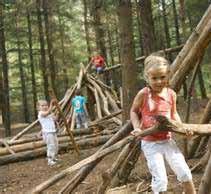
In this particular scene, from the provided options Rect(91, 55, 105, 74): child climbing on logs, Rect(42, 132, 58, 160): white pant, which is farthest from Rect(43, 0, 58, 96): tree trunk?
Rect(42, 132, 58, 160): white pant

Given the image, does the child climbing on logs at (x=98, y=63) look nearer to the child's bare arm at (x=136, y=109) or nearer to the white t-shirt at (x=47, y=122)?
the white t-shirt at (x=47, y=122)

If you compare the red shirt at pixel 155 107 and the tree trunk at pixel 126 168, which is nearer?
the red shirt at pixel 155 107

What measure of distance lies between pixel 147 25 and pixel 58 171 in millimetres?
4863

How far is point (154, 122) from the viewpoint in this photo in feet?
13.9

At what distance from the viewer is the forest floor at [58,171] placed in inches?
286

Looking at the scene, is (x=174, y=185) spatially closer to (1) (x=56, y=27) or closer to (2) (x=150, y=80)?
(2) (x=150, y=80)

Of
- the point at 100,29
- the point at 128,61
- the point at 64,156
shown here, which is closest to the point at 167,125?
the point at 128,61

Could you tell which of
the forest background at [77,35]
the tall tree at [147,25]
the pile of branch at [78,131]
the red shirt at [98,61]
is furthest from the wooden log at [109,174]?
the red shirt at [98,61]

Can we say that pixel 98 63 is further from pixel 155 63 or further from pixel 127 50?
pixel 155 63

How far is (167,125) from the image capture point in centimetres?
329

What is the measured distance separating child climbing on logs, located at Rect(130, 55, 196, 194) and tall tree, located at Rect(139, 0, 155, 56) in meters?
8.97

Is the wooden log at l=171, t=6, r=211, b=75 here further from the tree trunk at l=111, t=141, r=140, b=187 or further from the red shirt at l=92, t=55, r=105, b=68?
the red shirt at l=92, t=55, r=105, b=68

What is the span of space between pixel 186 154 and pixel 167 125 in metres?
4.58

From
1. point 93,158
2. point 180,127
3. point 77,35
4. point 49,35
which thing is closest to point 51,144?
point 93,158
